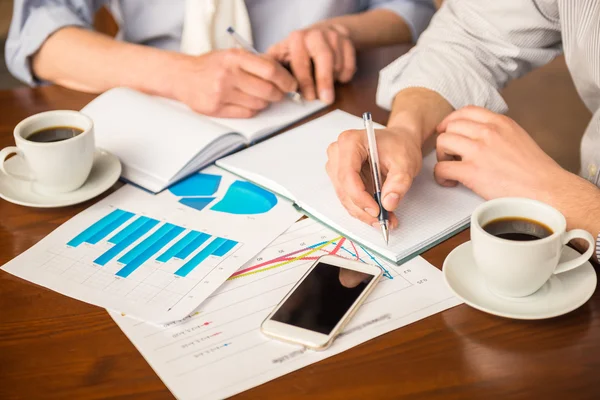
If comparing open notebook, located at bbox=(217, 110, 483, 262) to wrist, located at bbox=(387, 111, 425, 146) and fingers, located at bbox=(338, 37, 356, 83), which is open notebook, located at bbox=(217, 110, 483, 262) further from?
fingers, located at bbox=(338, 37, 356, 83)

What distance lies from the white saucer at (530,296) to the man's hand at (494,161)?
0.12 metres

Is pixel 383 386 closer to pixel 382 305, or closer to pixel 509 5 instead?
pixel 382 305

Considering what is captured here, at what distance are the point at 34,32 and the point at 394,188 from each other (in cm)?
92

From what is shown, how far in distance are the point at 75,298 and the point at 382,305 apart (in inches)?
14.0

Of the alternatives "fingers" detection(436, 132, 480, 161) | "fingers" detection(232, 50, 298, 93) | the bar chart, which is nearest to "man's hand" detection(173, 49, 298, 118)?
"fingers" detection(232, 50, 298, 93)

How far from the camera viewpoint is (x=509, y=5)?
1.16 meters

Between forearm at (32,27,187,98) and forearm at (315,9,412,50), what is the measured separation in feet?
1.17

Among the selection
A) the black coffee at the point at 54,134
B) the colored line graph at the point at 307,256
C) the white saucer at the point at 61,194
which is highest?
the black coffee at the point at 54,134

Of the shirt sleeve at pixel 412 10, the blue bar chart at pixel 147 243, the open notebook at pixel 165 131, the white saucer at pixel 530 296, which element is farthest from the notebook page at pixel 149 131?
the shirt sleeve at pixel 412 10

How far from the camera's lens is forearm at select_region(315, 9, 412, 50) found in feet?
4.69

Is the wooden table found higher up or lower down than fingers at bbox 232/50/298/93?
lower down

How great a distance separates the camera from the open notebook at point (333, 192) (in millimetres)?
850

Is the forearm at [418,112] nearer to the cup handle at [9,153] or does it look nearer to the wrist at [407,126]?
the wrist at [407,126]

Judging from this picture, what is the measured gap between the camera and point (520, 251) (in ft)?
2.26
